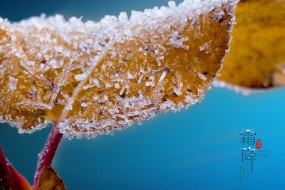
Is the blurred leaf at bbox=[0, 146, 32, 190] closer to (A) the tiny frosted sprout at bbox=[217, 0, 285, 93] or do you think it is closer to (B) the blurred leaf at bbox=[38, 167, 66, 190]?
(B) the blurred leaf at bbox=[38, 167, 66, 190]

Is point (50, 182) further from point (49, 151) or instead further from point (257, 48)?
point (257, 48)

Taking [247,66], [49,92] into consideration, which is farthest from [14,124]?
[247,66]

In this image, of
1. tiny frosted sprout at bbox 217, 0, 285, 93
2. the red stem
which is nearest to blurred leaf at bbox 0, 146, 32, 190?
the red stem

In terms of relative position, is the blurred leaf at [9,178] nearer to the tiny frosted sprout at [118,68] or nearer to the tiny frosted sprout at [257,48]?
the tiny frosted sprout at [118,68]

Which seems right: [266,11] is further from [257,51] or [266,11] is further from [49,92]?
[49,92]

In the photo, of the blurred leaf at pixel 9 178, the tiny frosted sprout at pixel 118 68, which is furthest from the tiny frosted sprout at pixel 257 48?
the blurred leaf at pixel 9 178

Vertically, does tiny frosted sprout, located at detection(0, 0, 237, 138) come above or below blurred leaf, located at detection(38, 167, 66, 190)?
above
